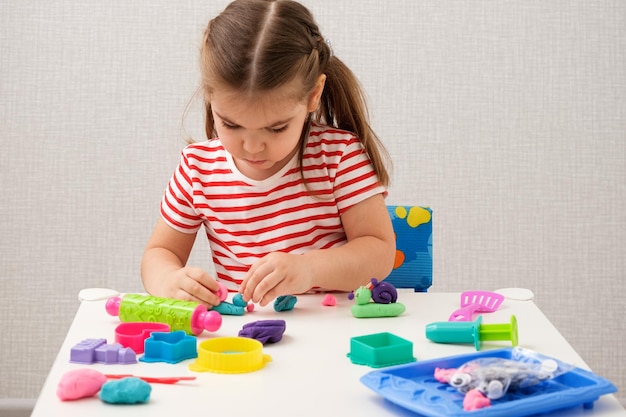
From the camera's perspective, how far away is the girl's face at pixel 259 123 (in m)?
1.09

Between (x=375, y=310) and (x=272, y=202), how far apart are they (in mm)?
364

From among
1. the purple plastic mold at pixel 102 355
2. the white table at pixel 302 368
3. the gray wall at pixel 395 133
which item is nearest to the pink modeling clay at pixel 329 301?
the white table at pixel 302 368

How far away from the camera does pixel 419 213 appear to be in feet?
4.41

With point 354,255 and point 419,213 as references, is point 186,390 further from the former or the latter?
point 419,213

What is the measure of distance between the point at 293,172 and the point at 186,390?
0.62 metres

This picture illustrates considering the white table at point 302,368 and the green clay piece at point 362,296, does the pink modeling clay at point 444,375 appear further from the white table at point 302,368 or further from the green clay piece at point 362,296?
the green clay piece at point 362,296

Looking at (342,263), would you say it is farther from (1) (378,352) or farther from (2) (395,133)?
(2) (395,133)

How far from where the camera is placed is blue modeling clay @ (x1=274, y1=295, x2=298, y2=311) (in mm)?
1029

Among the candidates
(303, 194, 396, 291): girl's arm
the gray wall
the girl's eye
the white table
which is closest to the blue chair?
(303, 194, 396, 291): girl's arm

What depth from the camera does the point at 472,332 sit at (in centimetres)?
86

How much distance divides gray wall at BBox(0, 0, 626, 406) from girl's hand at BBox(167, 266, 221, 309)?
1.08m

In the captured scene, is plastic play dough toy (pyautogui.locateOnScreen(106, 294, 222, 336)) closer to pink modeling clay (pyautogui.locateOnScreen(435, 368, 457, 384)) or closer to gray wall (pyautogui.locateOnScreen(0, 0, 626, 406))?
pink modeling clay (pyautogui.locateOnScreen(435, 368, 457, 384))

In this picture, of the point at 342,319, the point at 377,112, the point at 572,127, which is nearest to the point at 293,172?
the point at 342,319

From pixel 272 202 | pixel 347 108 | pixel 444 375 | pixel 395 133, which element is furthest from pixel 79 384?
pixel 395 133
